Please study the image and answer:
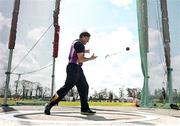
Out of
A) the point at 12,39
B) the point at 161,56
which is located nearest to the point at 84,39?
the point at 12,39

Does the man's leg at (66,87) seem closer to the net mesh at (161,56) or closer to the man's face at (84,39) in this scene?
the man's face at (84,39)

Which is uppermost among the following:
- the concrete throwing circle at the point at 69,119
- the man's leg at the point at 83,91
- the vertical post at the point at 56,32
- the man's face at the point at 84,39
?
the vertical post at the point at 56,32

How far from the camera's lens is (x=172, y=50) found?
10281mm

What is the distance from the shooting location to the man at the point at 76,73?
17.9 feet

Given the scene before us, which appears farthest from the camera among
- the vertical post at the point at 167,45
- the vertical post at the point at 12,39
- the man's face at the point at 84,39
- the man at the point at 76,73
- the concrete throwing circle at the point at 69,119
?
the vertical post at the point at 167,45

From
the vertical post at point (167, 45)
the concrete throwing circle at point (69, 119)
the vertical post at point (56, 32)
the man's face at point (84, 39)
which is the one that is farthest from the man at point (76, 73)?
the vertical post at point (167, 45)

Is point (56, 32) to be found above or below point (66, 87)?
above

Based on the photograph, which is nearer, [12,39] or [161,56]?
[12,39]

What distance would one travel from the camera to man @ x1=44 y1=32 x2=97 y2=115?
5.47 meters

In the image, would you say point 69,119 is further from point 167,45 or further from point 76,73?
point 167,45

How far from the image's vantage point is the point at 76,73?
556cm

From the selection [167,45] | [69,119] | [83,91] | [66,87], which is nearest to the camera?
[69,119]

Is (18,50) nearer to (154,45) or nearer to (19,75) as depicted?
(19,75)

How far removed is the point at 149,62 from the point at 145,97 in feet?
4.13
